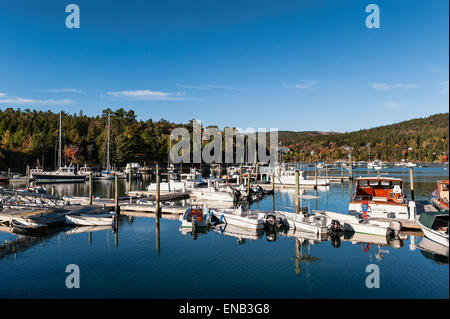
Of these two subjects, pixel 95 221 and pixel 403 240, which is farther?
pixel 95 221

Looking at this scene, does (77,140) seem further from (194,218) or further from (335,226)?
(335,226)

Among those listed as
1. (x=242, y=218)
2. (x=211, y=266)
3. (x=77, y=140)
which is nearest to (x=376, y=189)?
(x=242, y=218)

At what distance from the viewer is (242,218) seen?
88.8ft

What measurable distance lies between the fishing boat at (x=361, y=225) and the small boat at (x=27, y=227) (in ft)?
74.4

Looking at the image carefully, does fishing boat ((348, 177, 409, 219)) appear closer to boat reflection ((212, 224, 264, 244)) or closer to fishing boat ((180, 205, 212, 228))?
boat reflection ((212, 224, 264, 244))

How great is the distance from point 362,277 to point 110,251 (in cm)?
1563

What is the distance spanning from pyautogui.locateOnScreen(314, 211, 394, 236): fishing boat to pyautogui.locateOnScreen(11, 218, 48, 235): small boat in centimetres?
2269

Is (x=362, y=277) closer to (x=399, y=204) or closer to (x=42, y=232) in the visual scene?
(x=399, y=204)

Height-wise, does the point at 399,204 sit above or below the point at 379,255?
above

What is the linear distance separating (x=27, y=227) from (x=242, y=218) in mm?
17009

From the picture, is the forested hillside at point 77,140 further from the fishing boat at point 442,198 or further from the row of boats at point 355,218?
the row of boats at point 355,218

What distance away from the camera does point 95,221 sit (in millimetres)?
28281
